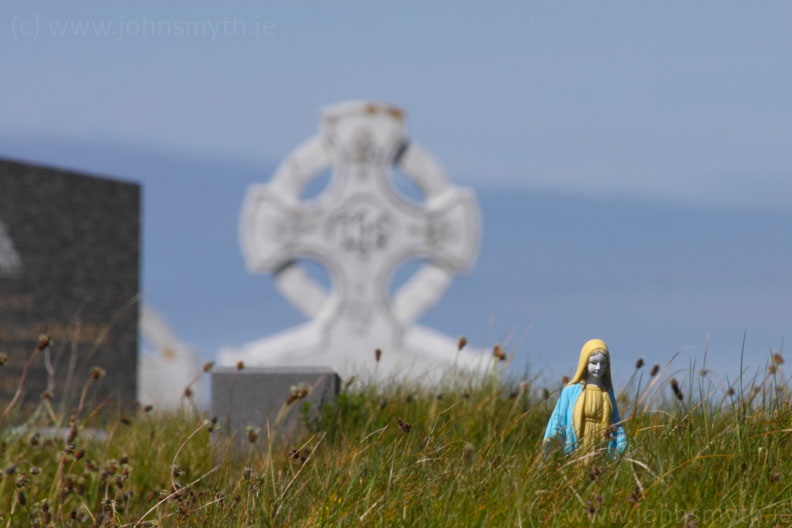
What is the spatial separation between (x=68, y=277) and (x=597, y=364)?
10.4 m

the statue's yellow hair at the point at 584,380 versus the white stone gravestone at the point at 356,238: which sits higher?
the white stone gravestone at the point at 356,238

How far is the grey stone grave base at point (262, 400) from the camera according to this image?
285 inches

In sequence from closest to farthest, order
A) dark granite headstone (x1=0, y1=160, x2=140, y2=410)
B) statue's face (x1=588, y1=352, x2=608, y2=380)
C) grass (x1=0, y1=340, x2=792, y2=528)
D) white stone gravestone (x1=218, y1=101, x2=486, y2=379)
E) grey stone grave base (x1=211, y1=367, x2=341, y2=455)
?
grass (x1=0, y1=340, x2=792, y2=528), statue's face (x1=588, y1=352, x2=608, y2=380), grey stone grave base (x1=211, y1=367, x2=341, y2=455), dark granite headstone (x1=0, y1=160, x2=140, y2=410), white stone gravestone (x1=218, y1=101, x2=486, y2=379)

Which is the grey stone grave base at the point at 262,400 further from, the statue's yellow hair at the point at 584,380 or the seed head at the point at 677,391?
the statue's yellow hair at the point at 584,380

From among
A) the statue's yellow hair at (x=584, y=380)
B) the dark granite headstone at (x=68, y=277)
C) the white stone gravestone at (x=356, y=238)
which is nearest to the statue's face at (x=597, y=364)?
the statue's yellow hair at (x=584, y=380)

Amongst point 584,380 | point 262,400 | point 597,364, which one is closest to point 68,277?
point 262,400

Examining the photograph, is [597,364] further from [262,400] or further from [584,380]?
[262,400]

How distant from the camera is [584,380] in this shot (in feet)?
14.7

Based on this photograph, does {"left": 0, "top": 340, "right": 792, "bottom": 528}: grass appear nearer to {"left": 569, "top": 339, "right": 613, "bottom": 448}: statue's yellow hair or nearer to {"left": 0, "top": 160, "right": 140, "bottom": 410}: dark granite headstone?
{"left": 569, "top": 339, "right": 613, "bottom": 448}: statue's yellow hair

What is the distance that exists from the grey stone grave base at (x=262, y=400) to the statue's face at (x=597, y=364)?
310 cm

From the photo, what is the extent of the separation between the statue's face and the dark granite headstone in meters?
9.15

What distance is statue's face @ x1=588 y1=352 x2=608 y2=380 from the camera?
4.37 metres

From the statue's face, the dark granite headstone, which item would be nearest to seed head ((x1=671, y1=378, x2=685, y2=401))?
the statue's face

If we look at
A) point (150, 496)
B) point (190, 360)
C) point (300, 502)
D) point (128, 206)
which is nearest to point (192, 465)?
point (150, 496)
